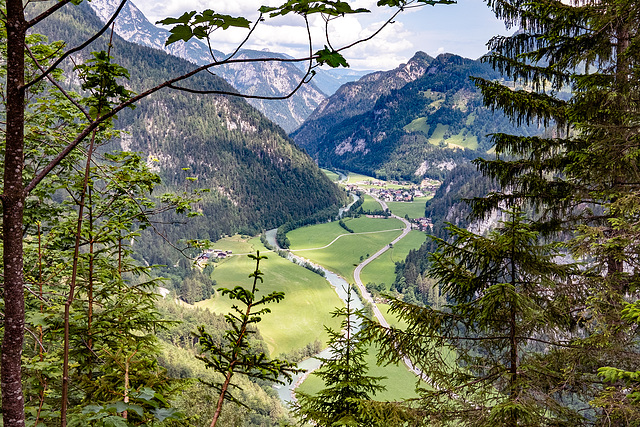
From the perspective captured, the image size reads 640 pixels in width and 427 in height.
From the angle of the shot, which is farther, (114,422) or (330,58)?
(114,422)

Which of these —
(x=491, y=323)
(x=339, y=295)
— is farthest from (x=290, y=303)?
(x=491, y=323)

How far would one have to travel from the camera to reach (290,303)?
315 feet

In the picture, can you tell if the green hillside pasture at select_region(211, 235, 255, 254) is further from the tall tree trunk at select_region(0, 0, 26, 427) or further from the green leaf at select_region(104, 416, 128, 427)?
the tall tree trunk at select_region(0, 0, 26, 427)

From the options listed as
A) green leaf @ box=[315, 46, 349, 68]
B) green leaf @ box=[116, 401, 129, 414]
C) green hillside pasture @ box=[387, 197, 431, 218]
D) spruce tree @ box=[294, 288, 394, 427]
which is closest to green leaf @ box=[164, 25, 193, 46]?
green leaf @ box=[315, 46, 349, 68]

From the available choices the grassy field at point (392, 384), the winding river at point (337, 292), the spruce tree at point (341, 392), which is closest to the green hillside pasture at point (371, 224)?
the winding river at point (337, 292)

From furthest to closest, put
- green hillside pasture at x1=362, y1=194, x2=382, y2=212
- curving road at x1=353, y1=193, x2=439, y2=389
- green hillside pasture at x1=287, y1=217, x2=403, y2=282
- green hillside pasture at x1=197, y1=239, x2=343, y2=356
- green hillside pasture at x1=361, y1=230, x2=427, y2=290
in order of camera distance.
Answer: green hillside pasture at x1=362, y1=194, x2=382, y2=212, green hillside pasture at x1=287, y1=217, x2=403, y2=282, green hillside pasture at x1=361, y1=230, x2=427, y2=290, curving road at x1=353, y1=193, x2=439, y2=389, green hillside pasture at x1=197, y1=239, x2=343, y2=356

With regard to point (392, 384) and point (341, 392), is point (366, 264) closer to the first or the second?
point (392, 384)

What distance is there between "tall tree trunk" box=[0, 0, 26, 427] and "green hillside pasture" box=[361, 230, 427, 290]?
98.2m

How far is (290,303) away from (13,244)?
96818 mm

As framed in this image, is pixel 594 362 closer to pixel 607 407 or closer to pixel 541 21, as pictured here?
pixel 607 407

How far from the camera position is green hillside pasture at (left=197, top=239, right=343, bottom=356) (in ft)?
270

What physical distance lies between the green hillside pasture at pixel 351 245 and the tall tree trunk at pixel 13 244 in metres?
107

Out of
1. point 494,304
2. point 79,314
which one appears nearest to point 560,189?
point 494,304

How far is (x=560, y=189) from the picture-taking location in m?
9.59
